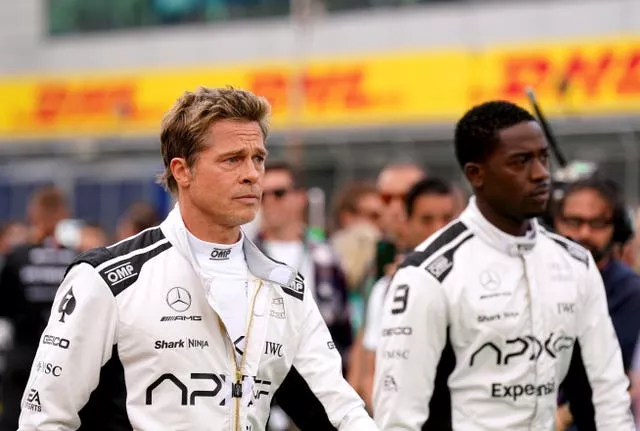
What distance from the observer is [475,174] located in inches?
250

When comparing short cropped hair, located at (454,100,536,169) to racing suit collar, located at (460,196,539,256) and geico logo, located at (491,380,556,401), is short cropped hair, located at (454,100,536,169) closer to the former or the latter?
racing suit collar, located at (460,196,539,256)

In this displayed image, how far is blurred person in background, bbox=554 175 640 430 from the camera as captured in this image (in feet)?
23.1

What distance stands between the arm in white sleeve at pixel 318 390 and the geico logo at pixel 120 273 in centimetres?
60

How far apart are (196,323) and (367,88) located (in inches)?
951

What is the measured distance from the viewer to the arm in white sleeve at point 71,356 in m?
4.62

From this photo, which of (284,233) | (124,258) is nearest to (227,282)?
(124,258)

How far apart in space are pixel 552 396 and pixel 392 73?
74.2 feet

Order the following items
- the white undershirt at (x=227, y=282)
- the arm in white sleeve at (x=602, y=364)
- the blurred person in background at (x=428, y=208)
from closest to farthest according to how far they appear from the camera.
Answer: the white undershirt at (x=227, y=282) → the arm in white sleeve at (x=602, y=364) → the blurred person in background at (x=428, y=208)

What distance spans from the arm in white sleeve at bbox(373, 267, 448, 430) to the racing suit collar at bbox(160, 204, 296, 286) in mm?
1156

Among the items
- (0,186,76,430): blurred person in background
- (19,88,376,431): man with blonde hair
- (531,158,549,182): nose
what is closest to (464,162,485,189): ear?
(531,158,549,182): nose

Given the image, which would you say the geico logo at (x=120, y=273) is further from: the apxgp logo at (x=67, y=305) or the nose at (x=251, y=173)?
the nose at (x=251, y=173)

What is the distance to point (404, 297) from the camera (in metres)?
6.14

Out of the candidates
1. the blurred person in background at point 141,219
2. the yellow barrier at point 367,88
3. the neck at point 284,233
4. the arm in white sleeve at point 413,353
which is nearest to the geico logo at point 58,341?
the arm in white sleeve at point 413,353

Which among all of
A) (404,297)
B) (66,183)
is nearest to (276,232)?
(404,297)
